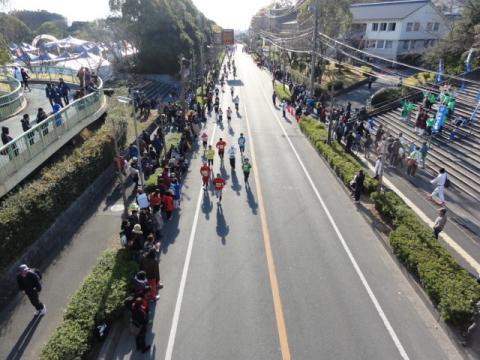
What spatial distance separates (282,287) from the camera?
408 inches

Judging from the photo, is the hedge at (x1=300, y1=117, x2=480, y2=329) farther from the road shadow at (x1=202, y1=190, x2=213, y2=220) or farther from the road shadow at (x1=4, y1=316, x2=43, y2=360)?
the road shadow at (x1=4, y1=316, x2=43, y2=360)

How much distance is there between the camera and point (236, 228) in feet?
45.0

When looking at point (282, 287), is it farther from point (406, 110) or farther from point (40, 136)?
point (406, 110)

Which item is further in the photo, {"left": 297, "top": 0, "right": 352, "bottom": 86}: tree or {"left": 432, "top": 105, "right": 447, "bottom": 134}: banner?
{"left": 297, "top": 0, "right": 352, "bottom": 86}: tree

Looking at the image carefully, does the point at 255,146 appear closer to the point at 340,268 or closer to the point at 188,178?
the point at 188,178

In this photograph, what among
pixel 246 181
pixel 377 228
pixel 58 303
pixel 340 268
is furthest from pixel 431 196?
pixel 58 303

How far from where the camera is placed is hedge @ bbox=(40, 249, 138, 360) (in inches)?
292

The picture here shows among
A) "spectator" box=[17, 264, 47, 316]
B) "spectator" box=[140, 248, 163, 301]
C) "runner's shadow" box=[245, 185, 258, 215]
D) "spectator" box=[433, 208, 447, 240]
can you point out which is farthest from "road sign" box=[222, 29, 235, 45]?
"spectator" box=[17, 264, 47, 316]

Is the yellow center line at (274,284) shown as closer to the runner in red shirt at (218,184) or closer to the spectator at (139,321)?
the runner in red shirt at (218,184)

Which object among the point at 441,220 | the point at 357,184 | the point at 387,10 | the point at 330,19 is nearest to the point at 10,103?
the point at 357,184

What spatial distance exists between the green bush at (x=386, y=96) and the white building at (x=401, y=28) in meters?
24.8

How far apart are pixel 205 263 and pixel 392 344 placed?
5952 mm

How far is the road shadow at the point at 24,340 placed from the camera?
8.29m

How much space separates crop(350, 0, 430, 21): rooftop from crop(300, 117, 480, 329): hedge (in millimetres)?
49584
